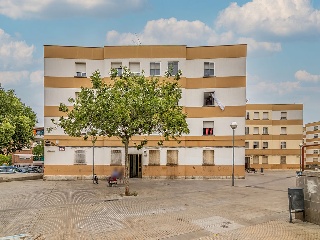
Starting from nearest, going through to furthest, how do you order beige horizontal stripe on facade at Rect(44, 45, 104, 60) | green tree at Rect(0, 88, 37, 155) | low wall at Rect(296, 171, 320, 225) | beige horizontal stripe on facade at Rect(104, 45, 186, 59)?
low wall at Rect(296, 171, 320, 225)
beige horizontal stripe on facade at Rect(44, 45, 104, 60)
beige horizontal stripe on facade at Rect(104, 45, 186, 59)
green tree at Rect(0, 88, 37, 155)

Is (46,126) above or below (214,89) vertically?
below

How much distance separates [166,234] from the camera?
11.9m

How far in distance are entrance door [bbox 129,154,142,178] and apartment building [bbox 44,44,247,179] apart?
705 millimetres

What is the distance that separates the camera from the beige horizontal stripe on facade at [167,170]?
1248 inches

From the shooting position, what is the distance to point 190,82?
32312 mm

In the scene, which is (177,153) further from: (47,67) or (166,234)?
(166,234)

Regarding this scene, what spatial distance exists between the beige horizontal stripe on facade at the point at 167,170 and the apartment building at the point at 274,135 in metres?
26.7

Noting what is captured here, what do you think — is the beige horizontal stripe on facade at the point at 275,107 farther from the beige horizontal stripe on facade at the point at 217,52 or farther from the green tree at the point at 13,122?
the green tree at the point at 13,122

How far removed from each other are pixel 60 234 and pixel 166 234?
384 cm

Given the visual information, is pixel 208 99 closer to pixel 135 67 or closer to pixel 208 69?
pixel 208 69

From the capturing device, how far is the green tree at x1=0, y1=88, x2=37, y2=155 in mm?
37375

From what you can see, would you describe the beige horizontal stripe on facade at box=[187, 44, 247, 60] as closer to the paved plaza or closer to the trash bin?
the paved plaza

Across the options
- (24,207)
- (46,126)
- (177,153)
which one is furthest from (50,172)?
(24,207)

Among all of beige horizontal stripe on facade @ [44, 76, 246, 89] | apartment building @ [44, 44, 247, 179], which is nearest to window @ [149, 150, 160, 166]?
apartment building @ [44, 44, 247, 179]
